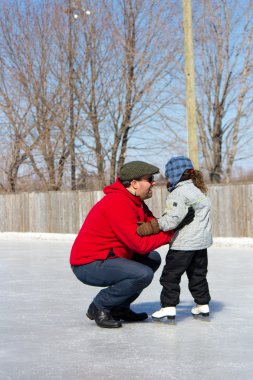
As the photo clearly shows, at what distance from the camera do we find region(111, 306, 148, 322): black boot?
4738 mm

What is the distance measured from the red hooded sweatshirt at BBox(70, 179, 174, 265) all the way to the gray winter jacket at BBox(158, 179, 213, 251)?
3.8 inches

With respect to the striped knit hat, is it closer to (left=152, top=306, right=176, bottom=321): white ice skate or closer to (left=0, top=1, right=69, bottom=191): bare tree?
(left=152, top=306, right=176, bottom=321): white ice skate

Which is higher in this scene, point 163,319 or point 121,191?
point 121,191

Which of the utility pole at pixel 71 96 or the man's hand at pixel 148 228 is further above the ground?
the utility pole at pixel 71 96

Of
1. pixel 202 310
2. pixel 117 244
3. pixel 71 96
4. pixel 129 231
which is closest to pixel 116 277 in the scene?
pixel 117 244

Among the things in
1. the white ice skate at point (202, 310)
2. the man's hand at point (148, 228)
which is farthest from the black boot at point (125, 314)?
the man's hand at point (148, 228)

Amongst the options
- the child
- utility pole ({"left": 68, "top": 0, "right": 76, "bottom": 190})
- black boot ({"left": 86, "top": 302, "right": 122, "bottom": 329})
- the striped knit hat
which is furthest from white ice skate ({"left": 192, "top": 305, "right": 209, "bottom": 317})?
utility pole ({"left": 68, "top": 0, "right": 76, "bottom": 190})

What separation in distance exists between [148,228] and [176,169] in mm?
498

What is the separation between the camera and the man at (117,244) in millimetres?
4379

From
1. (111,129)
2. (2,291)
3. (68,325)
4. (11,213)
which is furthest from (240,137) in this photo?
(68,325)

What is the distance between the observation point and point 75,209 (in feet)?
55.9

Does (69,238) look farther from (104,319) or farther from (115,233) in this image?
(115,233)

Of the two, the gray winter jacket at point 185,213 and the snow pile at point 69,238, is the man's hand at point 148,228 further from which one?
the snow pile at point 69,238

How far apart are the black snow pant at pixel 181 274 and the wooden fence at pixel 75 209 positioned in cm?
823
